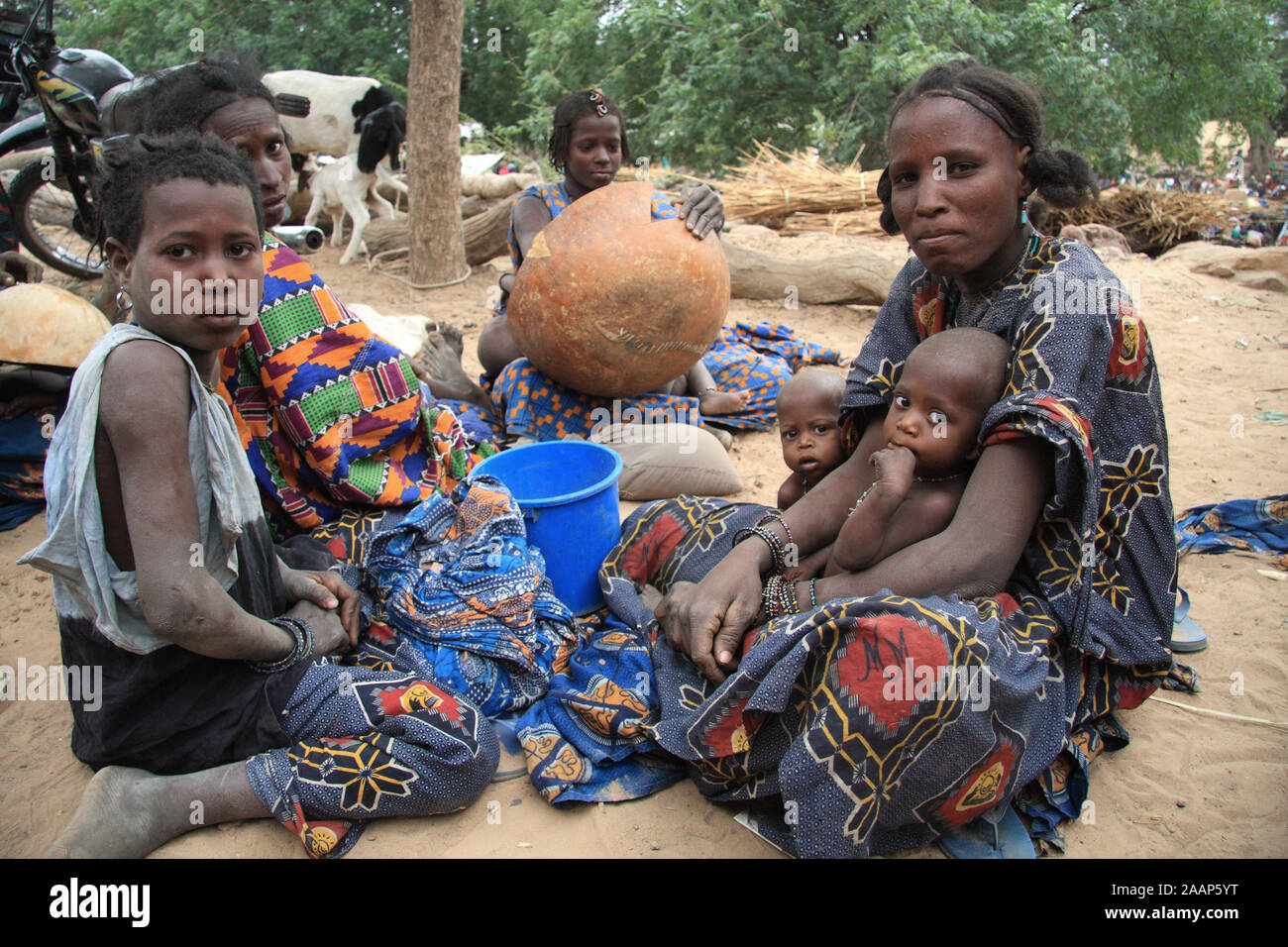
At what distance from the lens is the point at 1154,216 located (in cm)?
996

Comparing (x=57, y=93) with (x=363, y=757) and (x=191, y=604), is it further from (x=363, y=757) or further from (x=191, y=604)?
(x=363, y=757)

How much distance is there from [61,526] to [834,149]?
12495 millimetres

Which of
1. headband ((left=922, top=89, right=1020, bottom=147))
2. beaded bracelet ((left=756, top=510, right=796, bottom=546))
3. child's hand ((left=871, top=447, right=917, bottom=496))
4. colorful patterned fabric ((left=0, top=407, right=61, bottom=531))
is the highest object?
headband ((left=922, top=89, right=1020, bottom=147))

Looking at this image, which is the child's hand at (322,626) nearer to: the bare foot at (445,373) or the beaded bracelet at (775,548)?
the beaded bracelet at (775,548)

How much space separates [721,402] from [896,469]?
2434 mm

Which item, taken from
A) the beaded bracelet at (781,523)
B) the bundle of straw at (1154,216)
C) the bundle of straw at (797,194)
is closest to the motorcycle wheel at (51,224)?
the beaded bracelet at (781,523)

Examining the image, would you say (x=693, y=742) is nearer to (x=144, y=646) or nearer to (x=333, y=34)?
(x=144, y=646)

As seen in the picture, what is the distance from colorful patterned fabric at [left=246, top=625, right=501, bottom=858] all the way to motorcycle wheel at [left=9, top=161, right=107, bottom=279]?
2.94m

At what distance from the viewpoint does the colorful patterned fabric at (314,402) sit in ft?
7.03

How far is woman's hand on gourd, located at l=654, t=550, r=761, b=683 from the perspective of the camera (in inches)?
74.6
